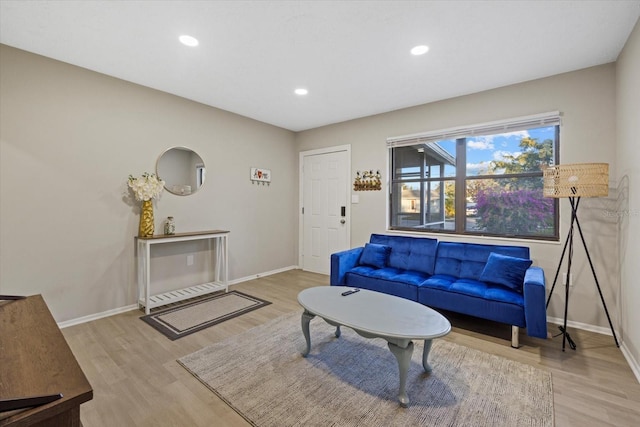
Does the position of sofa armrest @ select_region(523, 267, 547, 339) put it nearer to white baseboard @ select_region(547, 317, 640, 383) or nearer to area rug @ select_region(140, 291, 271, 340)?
white baseboard @ select_region(547, 317, 640, 383)

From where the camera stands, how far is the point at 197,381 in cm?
204

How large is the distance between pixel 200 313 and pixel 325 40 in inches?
118

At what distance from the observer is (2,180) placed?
2.58m

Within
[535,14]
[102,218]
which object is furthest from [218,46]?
[535,14]

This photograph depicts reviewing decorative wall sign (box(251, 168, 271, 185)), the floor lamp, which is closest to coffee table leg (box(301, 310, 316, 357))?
the floor lamp

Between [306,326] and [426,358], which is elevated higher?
[306,326]

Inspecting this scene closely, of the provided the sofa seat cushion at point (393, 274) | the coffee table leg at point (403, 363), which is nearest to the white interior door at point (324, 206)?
the sofa seat cushion at point (393, 274)

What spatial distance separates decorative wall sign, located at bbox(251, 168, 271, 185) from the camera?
4.73 meters

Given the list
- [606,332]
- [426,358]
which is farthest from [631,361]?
[426,358]

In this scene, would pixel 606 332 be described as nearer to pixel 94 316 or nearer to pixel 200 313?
pixel 200 313

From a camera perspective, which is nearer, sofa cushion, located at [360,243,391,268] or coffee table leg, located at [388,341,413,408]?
coffee table leg, located at [388,341,413,408]

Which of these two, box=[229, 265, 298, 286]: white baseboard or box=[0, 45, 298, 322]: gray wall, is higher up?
box=[0, 45, 298, 322]: gray wall

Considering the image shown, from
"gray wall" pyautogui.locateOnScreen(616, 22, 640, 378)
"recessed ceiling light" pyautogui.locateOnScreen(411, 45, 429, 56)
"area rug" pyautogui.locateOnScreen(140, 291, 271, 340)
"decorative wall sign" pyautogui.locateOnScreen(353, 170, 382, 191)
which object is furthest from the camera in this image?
"decorative wall sign" pyautogui.locateOnScreen(353, 170, 382, 191)

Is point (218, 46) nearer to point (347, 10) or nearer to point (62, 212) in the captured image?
point (347, 10)
